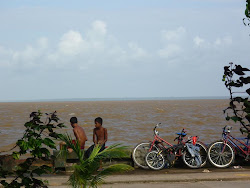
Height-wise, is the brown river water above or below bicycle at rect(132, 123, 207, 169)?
below

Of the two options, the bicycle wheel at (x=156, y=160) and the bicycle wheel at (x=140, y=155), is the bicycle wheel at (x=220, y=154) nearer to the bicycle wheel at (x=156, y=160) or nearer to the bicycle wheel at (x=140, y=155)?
the bicycle wheel at (x=156, y=160)

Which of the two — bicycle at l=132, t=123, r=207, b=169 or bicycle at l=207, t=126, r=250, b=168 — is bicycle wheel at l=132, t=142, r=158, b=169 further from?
bicycle at l=207, t=126, r=250, b=168

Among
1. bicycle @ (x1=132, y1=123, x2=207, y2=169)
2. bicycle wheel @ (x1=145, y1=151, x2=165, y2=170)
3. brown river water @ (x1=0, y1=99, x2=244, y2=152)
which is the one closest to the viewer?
bicycle wheel @ (x1=145, y1=151, x2=165, y2=170)

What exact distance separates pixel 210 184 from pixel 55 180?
11.4 feet

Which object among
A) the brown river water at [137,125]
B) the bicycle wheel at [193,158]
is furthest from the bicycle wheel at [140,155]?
the brown river water at [137,125]

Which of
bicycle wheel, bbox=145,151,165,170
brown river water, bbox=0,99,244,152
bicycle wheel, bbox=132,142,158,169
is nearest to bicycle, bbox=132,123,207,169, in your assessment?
bicycle wheel, bbox=132,142,158,169

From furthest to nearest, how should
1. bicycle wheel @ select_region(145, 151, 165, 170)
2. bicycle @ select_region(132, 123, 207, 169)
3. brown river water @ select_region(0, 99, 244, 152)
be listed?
brown river water @ select_region(0, 99, 244, 152) → bicycle @ select_region(132, 123, 207, 169) → bicycle wheel @ select_region(145, 151, 165, 170)

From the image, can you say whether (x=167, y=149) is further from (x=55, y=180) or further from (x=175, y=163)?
(x=55, y=180)

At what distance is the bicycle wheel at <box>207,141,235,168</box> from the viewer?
12.3 m

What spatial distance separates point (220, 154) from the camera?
12281 mm

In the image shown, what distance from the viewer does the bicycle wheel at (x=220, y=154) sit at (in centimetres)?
1227

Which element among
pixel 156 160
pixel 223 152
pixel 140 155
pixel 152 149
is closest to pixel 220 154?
pixel 223 152

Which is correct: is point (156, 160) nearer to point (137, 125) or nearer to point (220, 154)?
point (220, 154)

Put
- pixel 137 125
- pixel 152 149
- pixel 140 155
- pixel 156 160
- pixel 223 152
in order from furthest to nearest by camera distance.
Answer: pixel 137 125 < pixel 152 149 < pixel 140 155 < pixel 223 152 < pixel 156 160
